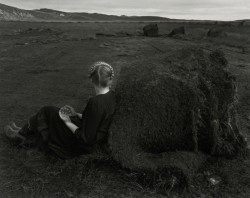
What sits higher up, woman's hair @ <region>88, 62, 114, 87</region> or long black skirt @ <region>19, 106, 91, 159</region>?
woman's hair @ <region>88, 62, 114, 87</region>

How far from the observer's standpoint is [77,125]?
4.75 m

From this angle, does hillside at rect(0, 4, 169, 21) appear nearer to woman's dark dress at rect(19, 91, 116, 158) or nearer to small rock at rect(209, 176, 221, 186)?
woman's dark dress at rect(19, 91, 116, 158)

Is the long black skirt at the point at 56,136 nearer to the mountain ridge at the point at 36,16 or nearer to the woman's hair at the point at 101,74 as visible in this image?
the woman's hair at the point at 101,74

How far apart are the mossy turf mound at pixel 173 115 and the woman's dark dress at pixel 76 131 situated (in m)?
0.15

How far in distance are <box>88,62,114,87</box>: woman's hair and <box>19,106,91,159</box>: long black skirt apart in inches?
24.6

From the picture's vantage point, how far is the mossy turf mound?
436cm

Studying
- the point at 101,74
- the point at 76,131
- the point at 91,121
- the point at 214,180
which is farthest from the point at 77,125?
the point at 214,180

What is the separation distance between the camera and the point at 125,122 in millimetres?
4469

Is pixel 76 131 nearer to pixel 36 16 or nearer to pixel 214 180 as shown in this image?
pixel 214 180

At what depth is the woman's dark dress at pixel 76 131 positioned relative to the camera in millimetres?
4348

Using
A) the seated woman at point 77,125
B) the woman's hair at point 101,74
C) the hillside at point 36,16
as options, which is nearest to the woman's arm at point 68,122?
the seated woman at point 77,125

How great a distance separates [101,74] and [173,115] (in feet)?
2.87

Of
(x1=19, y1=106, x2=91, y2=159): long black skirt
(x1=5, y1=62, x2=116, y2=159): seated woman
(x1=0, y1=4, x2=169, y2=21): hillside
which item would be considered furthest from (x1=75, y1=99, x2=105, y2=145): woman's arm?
(x1=0, y1=4, x2=169, y2=21): hillside

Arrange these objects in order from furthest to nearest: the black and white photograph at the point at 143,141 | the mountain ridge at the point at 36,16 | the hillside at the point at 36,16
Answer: the mountain ridge at the point at 36,16, the hillside at the point at 36,16, the black and white photograph at the point at 143,141
